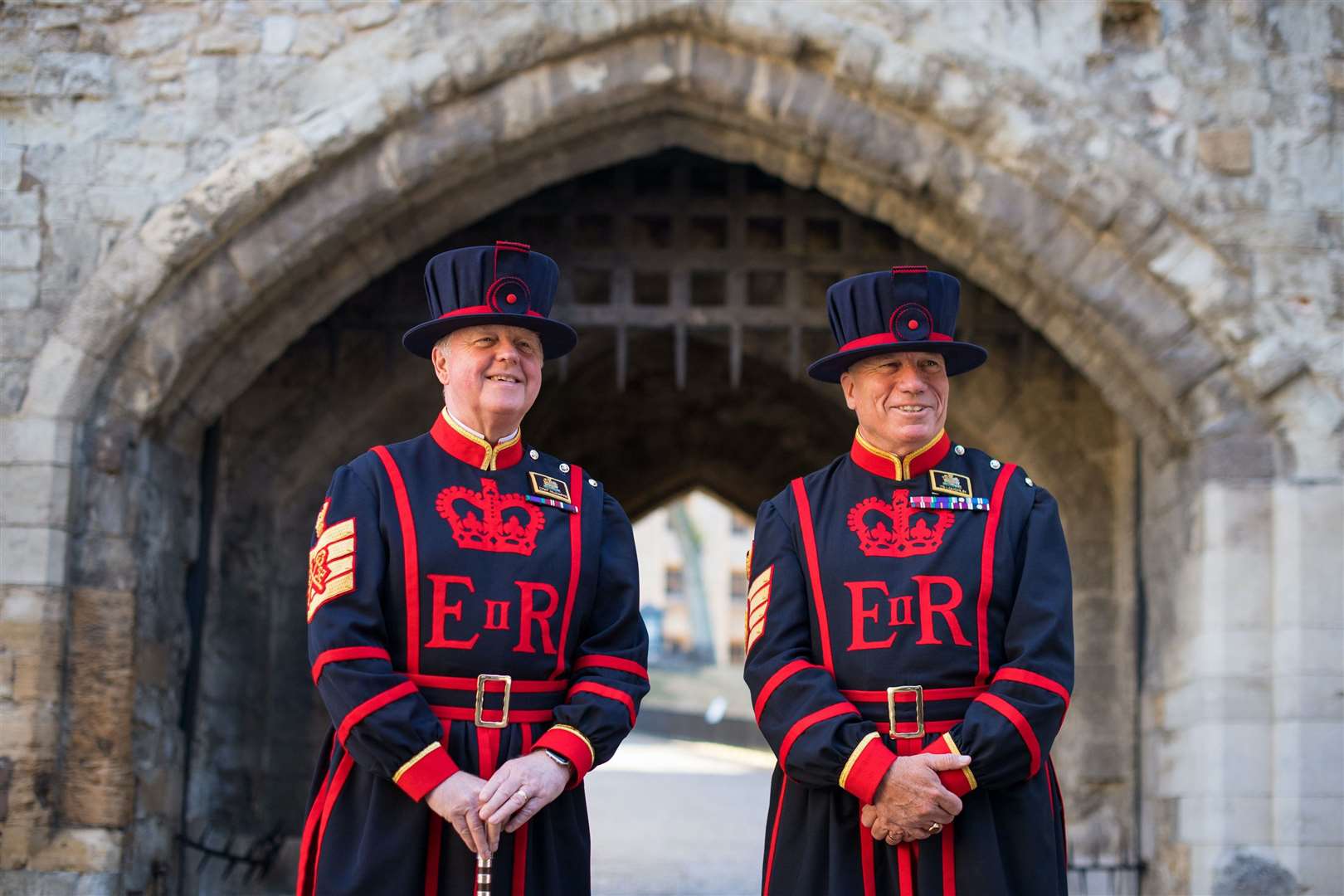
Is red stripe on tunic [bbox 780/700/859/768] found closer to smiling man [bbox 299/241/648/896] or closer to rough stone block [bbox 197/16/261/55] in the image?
smiling man [bbox 299/241/648/896]

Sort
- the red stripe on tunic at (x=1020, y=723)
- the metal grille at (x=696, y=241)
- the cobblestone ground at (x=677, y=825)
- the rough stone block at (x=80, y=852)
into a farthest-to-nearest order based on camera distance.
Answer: the cobblestone ground at (x=677, y=825), the metal grille at (x=696, y=241), the rough stone block at (x=80, y=852), the red stripe on tunic at (x=1020, y=723)

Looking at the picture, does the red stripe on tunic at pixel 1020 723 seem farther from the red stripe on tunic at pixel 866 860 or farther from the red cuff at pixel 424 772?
the red cuff at pixel 424 772

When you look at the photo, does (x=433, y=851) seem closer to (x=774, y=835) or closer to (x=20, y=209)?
(x=774, y=835)

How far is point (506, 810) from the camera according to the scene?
9.70ft

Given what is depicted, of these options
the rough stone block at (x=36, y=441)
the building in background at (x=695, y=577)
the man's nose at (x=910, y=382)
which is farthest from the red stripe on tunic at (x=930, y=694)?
the building in background at (x=695, y=577)

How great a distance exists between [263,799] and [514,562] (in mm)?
4625

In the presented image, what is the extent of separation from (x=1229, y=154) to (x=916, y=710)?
140 inches

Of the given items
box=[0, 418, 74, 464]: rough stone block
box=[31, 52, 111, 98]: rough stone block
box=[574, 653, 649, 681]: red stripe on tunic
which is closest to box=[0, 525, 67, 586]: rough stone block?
box=[0, 418, 74, 464]: rough stone block

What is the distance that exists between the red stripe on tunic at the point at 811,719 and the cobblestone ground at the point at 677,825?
400 centimetres

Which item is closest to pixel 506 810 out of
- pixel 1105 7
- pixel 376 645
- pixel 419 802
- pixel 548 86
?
pixel 419 802

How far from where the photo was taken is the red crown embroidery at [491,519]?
127 inches

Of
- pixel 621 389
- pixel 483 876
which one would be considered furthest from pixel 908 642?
pixel 621 389

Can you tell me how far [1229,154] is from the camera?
5.96 metres

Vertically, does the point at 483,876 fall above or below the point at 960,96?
below
